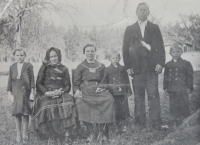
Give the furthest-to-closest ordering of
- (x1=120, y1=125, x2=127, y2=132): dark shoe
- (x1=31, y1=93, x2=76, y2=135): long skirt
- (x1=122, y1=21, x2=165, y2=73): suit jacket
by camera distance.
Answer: (x1=122, y1=21, x2=165, y2=73): suit jacket, (x1=120, y1=125, x2=127, y2=132): dark shoe, (x1=31, y1=93, x2=76, y2=135): long skirt

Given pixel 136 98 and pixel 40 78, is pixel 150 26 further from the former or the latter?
pixel 40 78

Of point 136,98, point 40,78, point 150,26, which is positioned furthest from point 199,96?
point 40,78

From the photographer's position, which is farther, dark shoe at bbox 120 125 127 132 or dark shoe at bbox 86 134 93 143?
dark shoe at bbox 120 125 127 132

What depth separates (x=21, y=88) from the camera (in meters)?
Answer: 3.91

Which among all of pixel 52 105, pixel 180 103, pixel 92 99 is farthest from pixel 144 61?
pixel 52 105

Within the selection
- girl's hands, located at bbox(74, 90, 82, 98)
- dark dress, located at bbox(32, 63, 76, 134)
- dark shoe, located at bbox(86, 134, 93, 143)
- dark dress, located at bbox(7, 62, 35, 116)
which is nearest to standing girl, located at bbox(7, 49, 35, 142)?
dark dress, located at bbox(7, 62, 35, 116)

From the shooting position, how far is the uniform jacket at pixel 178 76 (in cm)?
404

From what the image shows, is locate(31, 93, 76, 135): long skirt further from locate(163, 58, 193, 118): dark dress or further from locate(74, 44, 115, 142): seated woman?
locate(163, 58, 193, 118): dark dress

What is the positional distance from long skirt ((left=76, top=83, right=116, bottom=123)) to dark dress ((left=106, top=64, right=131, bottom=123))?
4.4 inches

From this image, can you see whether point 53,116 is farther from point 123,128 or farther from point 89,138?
point 123,128

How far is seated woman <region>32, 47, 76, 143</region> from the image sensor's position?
150 inches

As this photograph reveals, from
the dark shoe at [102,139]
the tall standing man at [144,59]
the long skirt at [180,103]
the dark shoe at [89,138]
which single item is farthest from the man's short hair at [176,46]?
the dark shoe at [89,138]

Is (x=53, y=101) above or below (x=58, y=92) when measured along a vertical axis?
below

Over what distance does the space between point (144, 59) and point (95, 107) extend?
1.10m
